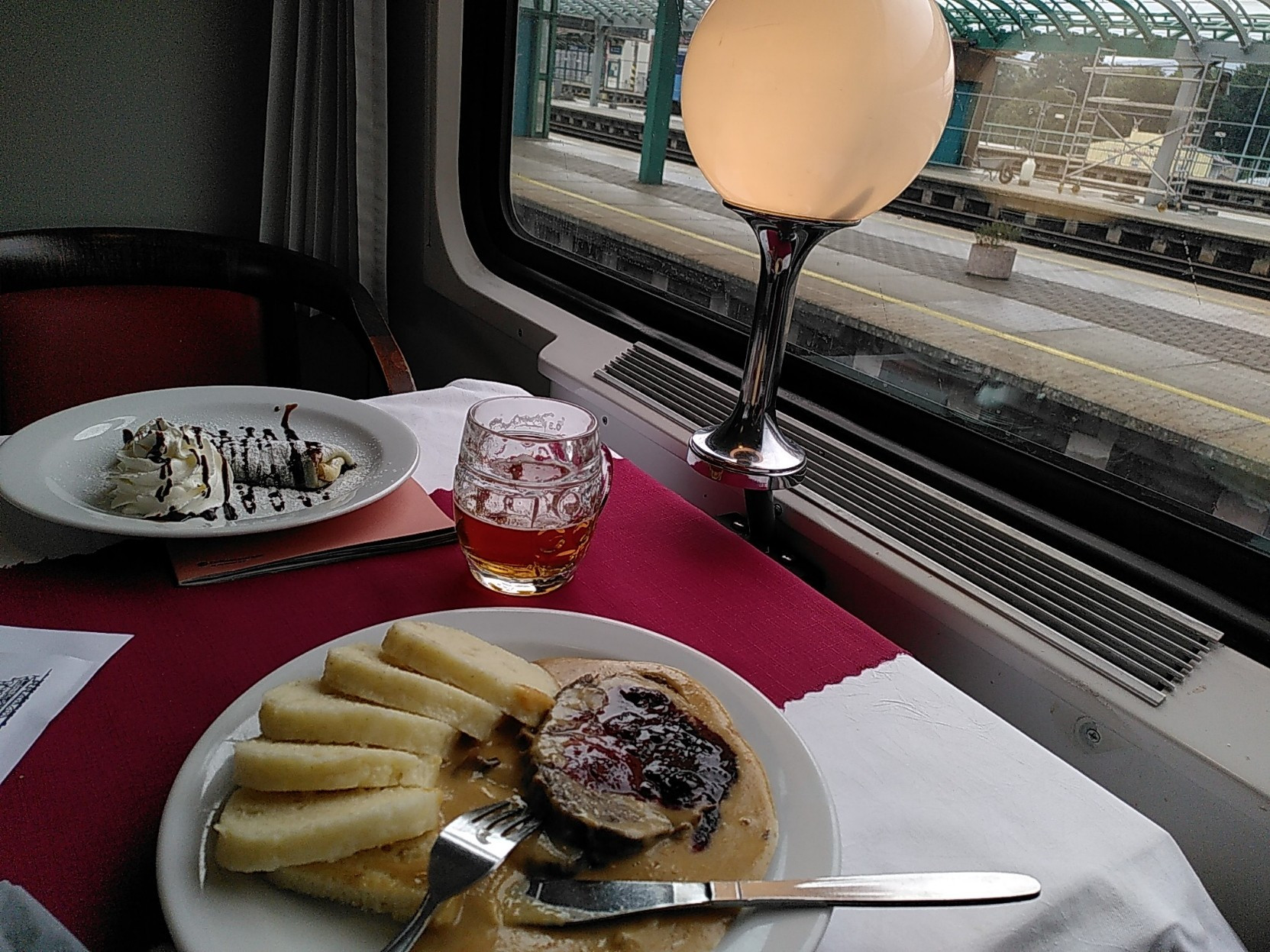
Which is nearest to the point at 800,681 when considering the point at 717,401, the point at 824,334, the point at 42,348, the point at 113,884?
the point at 113,884

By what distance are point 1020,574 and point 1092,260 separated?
412mm

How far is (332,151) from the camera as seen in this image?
1.96 m

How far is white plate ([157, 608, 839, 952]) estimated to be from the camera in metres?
0.41

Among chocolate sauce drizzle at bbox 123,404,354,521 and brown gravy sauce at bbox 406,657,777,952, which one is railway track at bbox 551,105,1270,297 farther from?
brown gravy sauce at bbox 406,657,777,952

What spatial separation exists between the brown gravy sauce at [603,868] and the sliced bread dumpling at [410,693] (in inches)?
0.7

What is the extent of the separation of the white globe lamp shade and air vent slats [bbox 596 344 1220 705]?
414mm

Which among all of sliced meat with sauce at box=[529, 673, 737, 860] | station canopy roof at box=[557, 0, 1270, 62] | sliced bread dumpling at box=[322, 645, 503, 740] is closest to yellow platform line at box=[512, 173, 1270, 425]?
station canopy roof at box=[557, 0, 1270, 62]

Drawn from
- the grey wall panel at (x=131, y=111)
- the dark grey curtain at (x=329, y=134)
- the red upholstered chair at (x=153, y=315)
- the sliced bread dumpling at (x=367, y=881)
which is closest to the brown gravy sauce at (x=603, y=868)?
the sliced bread dumpling at (x=367, y=881)

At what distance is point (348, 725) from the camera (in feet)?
1.56

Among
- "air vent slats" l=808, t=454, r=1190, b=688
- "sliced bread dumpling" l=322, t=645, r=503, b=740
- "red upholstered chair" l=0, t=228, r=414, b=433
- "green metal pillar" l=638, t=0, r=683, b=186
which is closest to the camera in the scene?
"sliced bread dumpling" l=322, t=645, r=503, b=740

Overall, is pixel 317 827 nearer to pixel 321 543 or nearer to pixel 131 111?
pixel 321 543

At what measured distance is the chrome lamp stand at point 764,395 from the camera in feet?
2.72

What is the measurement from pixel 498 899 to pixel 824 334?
1112 mm

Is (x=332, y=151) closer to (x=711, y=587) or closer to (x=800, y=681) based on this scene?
(x=711, y=587)
